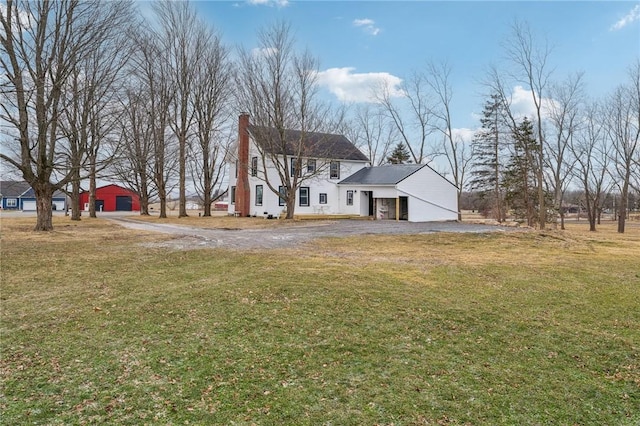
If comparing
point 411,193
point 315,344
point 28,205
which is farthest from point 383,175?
point 28,205

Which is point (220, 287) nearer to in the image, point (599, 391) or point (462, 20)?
point (599, 391)

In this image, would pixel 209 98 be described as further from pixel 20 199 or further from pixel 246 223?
pixel 20 199

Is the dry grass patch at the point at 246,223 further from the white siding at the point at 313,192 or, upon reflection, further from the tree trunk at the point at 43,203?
the tree trunk at the point at 43,203

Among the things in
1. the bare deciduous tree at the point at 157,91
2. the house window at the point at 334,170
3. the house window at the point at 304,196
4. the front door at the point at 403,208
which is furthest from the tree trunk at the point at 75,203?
the front door at the point at 403,208

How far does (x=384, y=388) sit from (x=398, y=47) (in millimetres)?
17418

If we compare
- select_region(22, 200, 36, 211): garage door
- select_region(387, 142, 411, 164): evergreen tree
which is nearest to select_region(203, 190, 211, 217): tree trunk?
select_region(387, 142, 411, 164): evergreen tree

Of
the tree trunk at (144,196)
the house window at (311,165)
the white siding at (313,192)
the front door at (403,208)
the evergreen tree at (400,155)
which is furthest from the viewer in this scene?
the evergreen tree at (400,155)

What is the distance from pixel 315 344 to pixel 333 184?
95.2 feet

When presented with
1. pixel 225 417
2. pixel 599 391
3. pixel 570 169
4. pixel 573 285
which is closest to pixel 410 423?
pixel 225 417

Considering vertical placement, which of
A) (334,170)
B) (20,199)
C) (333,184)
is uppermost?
(334,170)

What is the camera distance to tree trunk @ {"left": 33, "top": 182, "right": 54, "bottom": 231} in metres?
16.7

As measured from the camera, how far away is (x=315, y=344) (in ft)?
15.3

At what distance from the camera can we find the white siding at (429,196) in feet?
92.5

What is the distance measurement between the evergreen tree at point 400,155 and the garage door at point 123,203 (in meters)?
38.1
